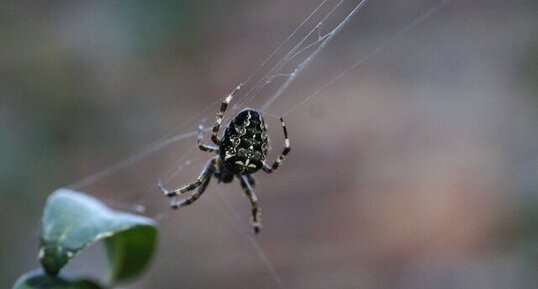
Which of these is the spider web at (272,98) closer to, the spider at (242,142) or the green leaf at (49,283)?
the spider at (242,142)

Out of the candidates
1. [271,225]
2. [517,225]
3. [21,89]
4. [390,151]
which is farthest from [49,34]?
[517,225]

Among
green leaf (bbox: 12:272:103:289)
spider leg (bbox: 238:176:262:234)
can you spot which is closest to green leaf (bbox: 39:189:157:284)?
green leaf (bbox: 12:272:103:289)

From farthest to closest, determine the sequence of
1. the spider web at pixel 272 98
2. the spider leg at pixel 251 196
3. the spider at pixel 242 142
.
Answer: the spider web at pixel 272 98 → the spider leg at pixel 251 196 → the spider at pixel 242 142

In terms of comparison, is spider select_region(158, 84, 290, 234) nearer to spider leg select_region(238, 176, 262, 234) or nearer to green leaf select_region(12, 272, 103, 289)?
spider leg select_region(238, 176, 262, 234)

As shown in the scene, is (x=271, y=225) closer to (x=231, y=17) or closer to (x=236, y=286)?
(x=236, y=286)

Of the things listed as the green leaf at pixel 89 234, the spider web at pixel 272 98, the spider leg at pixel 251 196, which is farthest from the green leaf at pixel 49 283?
the spider web at pixel 272 98
